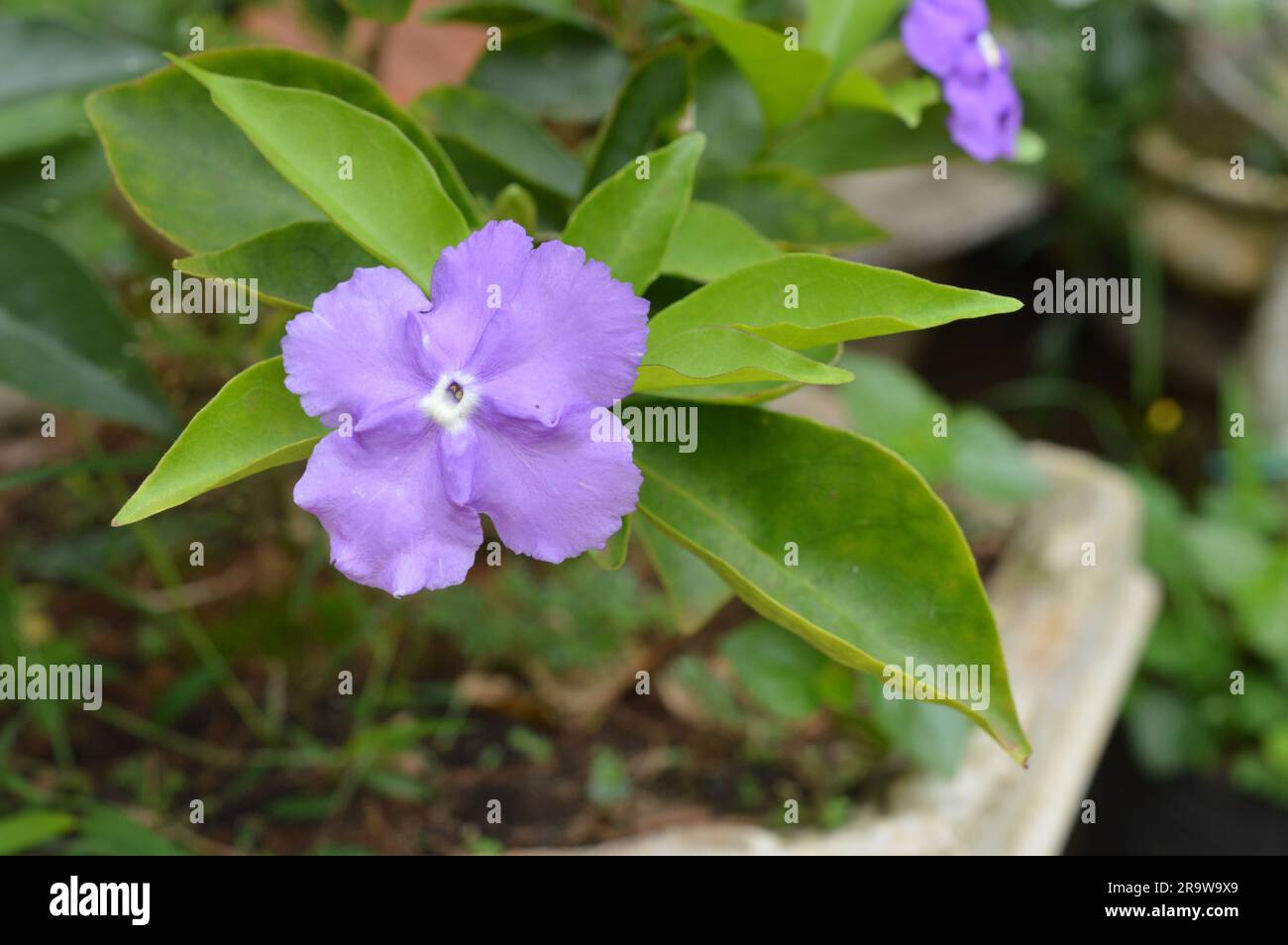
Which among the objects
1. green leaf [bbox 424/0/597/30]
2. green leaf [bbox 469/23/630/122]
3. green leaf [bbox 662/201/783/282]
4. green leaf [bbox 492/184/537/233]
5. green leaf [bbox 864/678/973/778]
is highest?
green leaf [bbox 424/0/597/30]

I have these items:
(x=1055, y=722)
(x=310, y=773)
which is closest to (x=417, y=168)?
(x=310, y=773)

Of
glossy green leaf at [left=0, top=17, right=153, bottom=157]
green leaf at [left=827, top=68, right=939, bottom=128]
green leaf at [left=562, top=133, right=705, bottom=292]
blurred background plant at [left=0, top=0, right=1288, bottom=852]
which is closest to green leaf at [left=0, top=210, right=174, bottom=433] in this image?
blurred background plant at [left=0, top=0, right=1288, bottom=852]

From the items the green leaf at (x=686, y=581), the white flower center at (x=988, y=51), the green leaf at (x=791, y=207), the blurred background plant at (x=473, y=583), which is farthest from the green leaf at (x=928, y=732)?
the white flower center at (x=988, y=51)

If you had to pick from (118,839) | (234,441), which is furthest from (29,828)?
(234,441)

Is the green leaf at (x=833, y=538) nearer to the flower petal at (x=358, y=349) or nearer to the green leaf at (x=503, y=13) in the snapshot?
the flower petal at (x=358, y=349)

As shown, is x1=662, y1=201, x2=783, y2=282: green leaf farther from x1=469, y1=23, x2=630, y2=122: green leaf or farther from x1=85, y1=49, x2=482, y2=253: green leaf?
x1=469, y1=23, x2=630, y2=122: green leaf

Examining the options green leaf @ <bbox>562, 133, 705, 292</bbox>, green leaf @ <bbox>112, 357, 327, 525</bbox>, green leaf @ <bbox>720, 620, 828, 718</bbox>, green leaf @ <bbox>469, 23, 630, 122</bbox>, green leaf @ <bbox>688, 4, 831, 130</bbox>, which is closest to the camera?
green leaf @ <bbox>112, 357, 327, 525</bbox>
